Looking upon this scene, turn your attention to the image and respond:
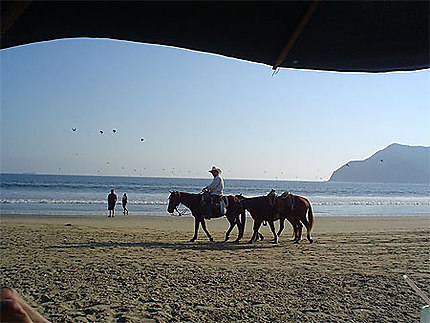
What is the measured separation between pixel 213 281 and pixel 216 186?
4.60 meters

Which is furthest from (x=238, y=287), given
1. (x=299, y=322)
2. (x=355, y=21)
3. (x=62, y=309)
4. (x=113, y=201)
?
(x=113, y=201)

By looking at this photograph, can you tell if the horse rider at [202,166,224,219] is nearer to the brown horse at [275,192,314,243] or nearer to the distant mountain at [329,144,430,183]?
the brown horse at [275,192,314,243]

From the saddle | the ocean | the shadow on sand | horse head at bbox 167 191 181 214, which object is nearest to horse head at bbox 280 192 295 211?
the shadow on sand

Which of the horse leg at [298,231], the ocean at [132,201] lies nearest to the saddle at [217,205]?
the horse leg at [298,231]

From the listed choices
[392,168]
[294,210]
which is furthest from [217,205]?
[392,168]

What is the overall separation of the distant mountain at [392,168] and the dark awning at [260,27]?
480 ft

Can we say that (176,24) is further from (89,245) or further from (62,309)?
(89,245)

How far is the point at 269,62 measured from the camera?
2.38m

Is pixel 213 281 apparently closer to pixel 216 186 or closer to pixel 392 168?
pixel 216 186

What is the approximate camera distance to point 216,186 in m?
11.1

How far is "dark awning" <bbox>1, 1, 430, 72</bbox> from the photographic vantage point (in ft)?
5.74

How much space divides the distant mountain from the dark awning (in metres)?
146

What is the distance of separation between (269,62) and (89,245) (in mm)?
8868

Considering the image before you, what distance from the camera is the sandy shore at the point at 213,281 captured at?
200 inches
